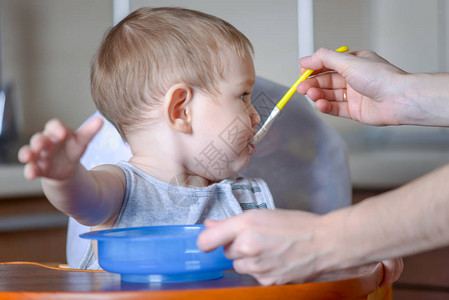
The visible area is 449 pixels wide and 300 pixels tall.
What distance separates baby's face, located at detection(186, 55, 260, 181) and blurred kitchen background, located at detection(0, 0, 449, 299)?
0.39m

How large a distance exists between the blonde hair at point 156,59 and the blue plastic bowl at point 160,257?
306 millimetres

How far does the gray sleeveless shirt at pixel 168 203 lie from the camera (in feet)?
2.71

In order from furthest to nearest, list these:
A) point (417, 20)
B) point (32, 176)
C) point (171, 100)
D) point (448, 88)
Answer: point (417, 20) < point (448, 88) < point (171, 100) < point (32, 176)

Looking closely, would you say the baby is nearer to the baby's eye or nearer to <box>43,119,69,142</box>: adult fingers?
the baby's eye

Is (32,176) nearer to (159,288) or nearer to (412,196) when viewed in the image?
(159,288)

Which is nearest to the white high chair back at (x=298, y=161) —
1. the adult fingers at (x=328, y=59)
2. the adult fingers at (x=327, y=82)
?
the adult fingers at (x=327, y=82)

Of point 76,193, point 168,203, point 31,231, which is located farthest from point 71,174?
point 31,231

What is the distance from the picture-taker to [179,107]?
2.86ft

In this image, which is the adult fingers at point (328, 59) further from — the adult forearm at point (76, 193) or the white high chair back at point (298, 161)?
the adult forearm at point (76, 193)

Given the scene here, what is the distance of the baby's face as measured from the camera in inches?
34.8

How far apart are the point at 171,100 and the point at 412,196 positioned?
38cm

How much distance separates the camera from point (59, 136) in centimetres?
55

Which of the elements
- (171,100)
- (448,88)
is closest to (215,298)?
(171,100)

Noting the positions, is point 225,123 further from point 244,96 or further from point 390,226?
point 390,226
